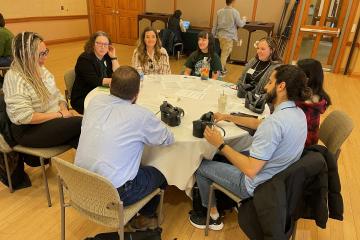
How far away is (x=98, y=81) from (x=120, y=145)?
1.42m

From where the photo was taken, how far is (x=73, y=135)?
2.12 m

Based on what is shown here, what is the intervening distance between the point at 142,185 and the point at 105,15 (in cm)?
816

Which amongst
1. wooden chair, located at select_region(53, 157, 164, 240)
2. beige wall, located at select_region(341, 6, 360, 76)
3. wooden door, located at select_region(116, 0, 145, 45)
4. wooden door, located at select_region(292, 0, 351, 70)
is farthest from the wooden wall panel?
wooden chair, located at select_region(53, 157, 164, 240)

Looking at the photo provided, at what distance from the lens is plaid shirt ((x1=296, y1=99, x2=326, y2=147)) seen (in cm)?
191

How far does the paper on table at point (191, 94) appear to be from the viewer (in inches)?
95.3

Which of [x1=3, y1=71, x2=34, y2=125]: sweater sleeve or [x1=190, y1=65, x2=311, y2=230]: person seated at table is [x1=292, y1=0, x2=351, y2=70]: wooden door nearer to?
[x1=190, y1=65, x2=311, y2=230]: person seated at table

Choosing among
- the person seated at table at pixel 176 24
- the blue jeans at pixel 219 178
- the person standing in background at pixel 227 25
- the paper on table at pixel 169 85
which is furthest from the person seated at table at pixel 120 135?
the person seated at table at pixel 176 24

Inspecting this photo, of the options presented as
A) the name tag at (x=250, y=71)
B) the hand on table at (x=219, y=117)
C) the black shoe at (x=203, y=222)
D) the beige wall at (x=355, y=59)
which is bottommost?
the black shoe at (x=203, y=222)

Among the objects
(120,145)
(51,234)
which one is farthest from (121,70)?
(51,234)

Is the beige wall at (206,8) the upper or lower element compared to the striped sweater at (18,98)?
upper

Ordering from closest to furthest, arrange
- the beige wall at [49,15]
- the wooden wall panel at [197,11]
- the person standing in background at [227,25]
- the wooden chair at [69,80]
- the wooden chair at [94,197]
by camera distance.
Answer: the wooden chair at [94,197]
the wooden chair at [69,80]
the person standing in background at [227,25]
the beige wall at [49,15]
the wooden wall panel at [197,11]

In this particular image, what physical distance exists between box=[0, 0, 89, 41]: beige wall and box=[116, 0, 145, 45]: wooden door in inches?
45.8

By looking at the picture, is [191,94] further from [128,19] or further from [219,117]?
[128,19]

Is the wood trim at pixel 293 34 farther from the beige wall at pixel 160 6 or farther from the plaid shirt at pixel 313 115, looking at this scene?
the plaid shirt at pixel 313 115
